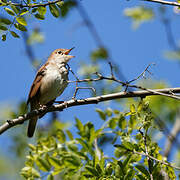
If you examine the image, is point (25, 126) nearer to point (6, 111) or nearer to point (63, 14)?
point (6, 111)

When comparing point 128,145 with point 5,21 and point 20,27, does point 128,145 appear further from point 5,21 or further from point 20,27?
point 5,21

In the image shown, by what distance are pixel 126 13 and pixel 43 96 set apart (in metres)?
2.27

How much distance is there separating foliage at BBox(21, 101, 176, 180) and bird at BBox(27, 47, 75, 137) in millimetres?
1796

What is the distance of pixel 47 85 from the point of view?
5738 millimetres

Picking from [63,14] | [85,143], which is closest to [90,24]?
[63,14]

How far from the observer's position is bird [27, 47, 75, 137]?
5.67 m

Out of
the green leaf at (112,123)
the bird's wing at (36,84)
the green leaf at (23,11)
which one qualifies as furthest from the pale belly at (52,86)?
the green leaf at (23,11)

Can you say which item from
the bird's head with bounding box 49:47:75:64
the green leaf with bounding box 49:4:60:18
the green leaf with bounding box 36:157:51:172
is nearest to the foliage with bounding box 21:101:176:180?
the green leaf with bounding box 36:157:51:172

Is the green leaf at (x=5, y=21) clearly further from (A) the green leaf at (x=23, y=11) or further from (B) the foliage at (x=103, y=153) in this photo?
(B) the foliage at (x=103, y=153)

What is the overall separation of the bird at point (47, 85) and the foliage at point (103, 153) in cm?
180

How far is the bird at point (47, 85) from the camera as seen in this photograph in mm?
5668

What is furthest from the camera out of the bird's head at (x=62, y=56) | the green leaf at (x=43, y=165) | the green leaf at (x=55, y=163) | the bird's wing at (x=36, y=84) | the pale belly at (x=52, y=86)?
the bird's head at (x=62, y=56)

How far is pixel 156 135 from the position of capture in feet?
10.4

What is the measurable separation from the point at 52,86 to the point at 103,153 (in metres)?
2.55
